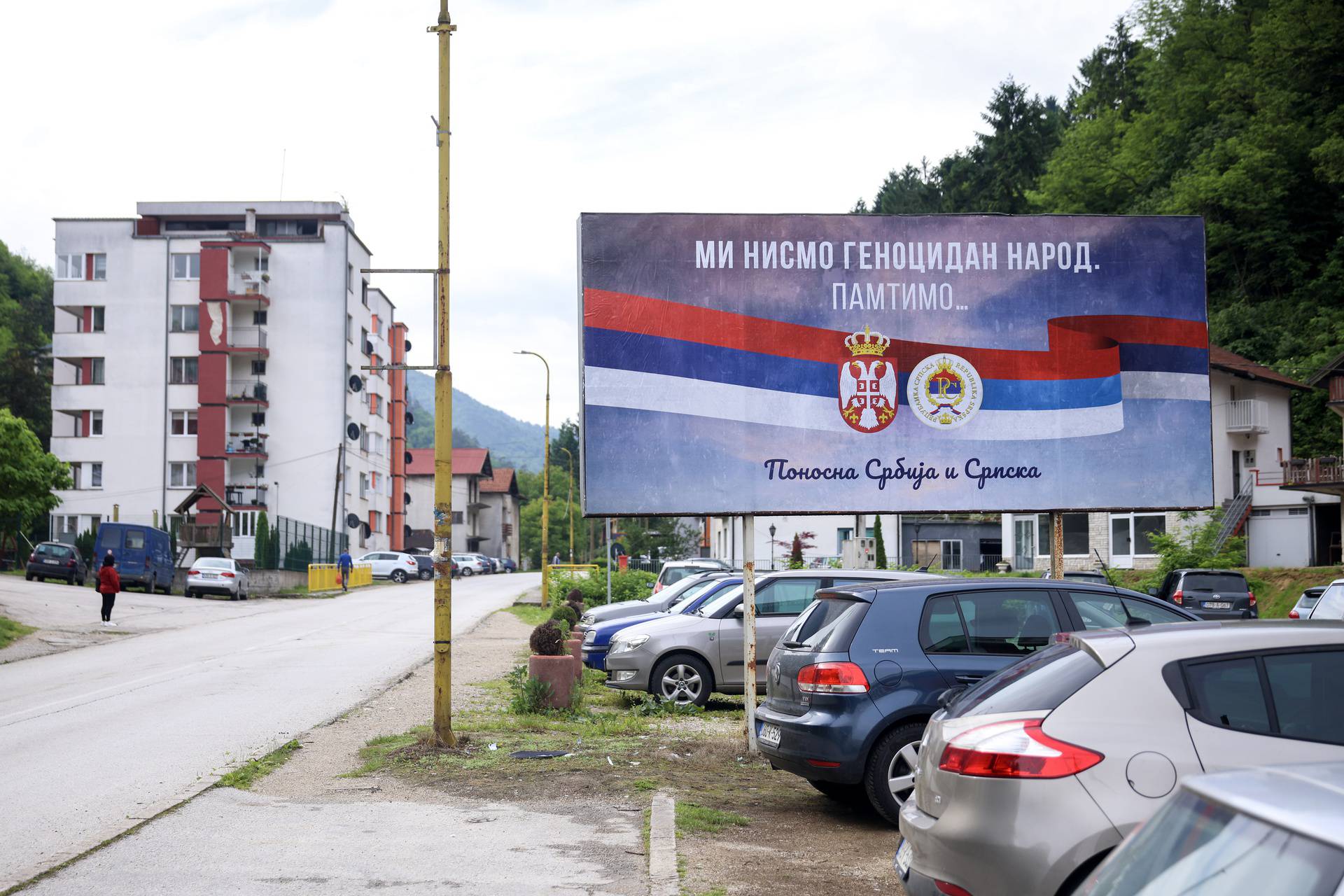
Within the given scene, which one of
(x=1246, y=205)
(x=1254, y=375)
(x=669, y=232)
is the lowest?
(x=669, y=232)

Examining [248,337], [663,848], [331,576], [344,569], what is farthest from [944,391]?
[248,337]

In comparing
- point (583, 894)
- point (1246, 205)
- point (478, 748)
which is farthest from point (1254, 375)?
point (583, 894)

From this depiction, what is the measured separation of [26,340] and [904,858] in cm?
9870

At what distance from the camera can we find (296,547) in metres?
58.1

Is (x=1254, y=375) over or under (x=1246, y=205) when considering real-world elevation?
under

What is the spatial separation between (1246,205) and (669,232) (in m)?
48.3

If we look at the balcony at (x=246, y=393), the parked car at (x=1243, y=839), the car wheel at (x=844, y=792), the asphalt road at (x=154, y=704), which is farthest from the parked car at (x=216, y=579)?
the parked car at (x=1243, y=839)

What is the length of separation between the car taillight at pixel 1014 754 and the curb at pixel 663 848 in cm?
208

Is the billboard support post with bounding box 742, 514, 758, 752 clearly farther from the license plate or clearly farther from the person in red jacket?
the person in red jacket

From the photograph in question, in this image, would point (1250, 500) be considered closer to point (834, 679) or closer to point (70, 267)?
point (834, 679)

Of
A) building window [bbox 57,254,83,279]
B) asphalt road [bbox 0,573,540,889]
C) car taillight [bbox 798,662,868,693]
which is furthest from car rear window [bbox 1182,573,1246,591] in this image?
building window [bbox 57,254,83,279]

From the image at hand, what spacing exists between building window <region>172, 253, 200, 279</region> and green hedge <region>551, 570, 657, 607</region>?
40258 millimetres

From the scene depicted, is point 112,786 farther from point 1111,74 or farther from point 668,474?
point 1111,74

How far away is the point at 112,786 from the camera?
9.63 meters
